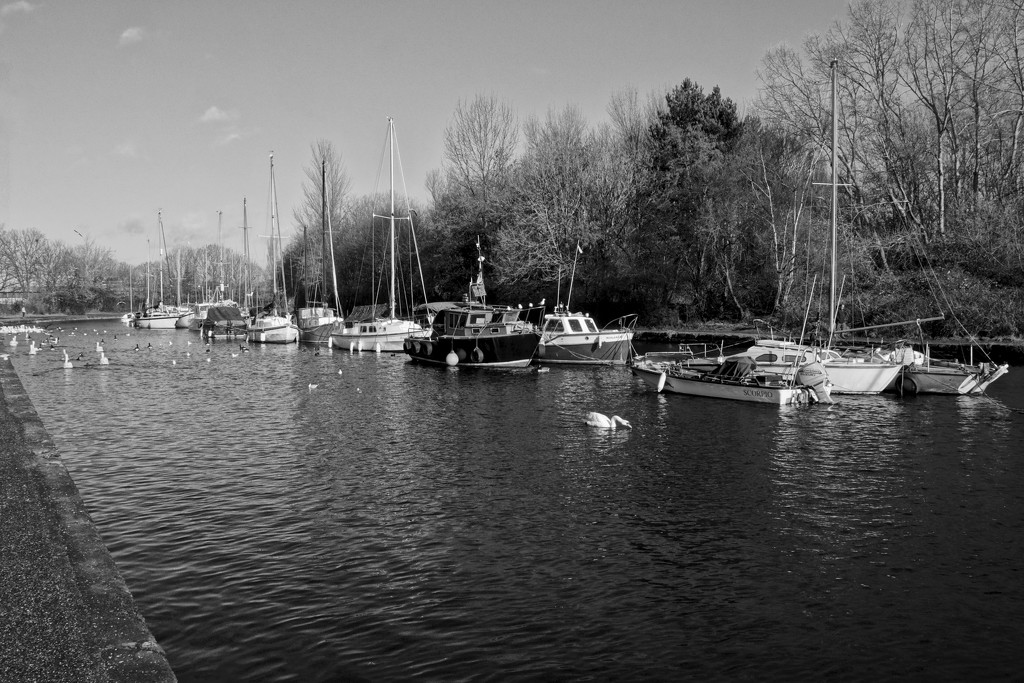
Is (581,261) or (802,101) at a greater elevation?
(802,101)

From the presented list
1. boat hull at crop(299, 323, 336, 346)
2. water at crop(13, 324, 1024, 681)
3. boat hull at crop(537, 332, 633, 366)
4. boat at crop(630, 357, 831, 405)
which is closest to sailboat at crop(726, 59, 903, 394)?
boat at crop(630, 357, 831, 405)

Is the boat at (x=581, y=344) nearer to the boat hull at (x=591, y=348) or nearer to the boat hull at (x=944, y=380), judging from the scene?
the boat hull at (x=591, y=348)

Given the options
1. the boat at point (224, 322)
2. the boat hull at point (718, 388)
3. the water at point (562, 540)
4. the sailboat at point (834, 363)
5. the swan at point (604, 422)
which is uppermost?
the boat at point (224, 322)

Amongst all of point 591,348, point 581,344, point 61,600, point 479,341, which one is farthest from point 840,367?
point 61,600

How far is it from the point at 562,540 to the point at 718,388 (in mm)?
17467

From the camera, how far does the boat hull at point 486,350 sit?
133 feet

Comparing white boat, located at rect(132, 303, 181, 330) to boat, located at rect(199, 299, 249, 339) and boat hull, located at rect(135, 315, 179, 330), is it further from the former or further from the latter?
boat, located at rect(199, 299, 249, 339)

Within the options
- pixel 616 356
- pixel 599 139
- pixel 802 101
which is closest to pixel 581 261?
pixel 599 139

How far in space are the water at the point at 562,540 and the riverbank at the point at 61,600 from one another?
720mm

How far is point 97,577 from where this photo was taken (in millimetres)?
9602

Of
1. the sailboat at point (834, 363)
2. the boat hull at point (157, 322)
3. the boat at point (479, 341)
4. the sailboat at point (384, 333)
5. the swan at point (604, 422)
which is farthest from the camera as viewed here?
the boat hull at point (157, 322)

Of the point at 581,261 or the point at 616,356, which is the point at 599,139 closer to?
the point at 581,261

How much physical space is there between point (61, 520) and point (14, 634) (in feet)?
14.3

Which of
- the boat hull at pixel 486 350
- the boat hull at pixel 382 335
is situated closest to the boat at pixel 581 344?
the boat hull at pixel 486 350
